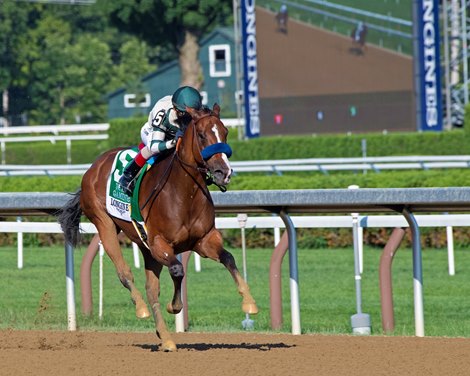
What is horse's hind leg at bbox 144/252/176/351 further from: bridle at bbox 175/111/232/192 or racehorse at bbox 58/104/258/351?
bridle at bbox 175/111/232/192

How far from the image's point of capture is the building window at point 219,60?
51.7 metres

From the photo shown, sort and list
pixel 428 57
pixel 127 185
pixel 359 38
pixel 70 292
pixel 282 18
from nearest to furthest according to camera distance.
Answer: pixel 127 185
pixel 70 292
pixel 428 57
pixel 359 38
pixel 282 18

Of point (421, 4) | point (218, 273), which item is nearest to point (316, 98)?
point (421, 4)

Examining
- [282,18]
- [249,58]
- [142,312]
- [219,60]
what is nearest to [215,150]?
[142,312]

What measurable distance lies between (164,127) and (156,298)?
3.24 ft

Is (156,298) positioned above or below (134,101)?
below

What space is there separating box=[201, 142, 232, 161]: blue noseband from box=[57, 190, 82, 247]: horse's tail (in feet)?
6.36

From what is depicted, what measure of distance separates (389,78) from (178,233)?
16.2 meters

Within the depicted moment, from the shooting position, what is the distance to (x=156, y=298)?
24.0 feet

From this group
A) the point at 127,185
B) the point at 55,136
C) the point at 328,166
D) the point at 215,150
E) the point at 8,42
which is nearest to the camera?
the point at 215,150

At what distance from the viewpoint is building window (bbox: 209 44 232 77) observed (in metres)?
51.7

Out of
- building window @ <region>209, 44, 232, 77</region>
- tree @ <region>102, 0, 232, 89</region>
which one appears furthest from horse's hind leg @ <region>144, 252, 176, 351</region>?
building window @ <region>209, 44, 232, 77</region>

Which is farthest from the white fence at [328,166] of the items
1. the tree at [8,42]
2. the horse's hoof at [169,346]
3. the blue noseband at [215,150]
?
the tree at [8,42]

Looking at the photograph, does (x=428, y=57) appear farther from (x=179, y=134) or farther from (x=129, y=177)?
(x=179, y=134)
